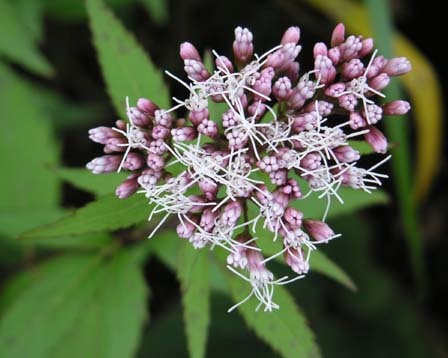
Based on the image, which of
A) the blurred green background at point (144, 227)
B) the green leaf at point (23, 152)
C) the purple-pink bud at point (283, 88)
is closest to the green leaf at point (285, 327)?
the blurred green background at point (144, 227)

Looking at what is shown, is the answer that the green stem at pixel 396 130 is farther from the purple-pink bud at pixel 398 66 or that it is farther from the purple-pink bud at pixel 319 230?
the purple-pink bud at pixel 319 230

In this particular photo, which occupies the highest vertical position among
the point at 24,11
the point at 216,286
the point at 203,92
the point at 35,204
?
the point at 24,11

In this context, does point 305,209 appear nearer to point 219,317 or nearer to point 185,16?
point 219,317

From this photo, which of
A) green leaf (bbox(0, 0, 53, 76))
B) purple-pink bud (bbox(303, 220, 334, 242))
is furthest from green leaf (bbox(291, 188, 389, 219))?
green leaf (bbox(0, 0, 53, 76))

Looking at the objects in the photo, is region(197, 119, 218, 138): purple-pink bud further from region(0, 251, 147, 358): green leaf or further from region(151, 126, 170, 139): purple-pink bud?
region(0, 251, 147, 358): green leaf

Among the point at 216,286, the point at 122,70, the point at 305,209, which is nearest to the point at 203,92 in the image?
the point at 122,70

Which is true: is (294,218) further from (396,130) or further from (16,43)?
(16,43)
